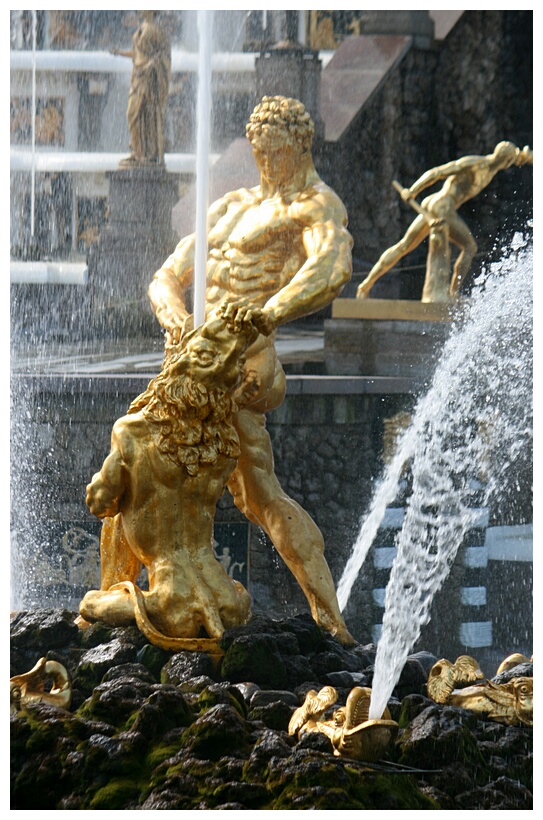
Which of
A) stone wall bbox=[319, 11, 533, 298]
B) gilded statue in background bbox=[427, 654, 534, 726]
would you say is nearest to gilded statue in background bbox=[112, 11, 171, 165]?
stone wall bbox=[319, 11, 533, 298]

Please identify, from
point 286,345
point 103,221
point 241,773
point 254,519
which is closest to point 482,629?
point 286,345

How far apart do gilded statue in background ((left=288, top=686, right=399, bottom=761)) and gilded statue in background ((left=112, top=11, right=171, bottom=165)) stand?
111 inches

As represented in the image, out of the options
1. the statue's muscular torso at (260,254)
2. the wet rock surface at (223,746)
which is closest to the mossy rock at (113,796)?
the wet rock surface at (223,746)

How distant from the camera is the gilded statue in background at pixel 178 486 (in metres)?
4.18

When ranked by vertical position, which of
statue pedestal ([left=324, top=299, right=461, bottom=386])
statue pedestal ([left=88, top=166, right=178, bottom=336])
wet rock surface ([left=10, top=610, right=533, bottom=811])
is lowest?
wet rock surface ([left=10, top=610, right=533, bottom=811])

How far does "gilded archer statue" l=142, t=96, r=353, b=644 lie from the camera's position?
454 centimetres

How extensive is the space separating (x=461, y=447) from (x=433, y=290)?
28.1 inches

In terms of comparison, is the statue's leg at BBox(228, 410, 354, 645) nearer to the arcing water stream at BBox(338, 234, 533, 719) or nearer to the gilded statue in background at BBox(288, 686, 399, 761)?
the gilded statue in background at BBox(288, 686, 399, 761)

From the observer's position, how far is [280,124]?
4641 mm

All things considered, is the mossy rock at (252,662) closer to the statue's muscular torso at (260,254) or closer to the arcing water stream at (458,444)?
the statue's muscular torso at (260,254)

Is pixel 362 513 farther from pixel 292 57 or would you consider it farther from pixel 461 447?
pixel 292 57

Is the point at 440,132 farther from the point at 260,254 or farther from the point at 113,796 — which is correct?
the point at 113,796

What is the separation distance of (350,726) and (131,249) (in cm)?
278

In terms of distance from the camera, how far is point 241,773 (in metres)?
3.68
